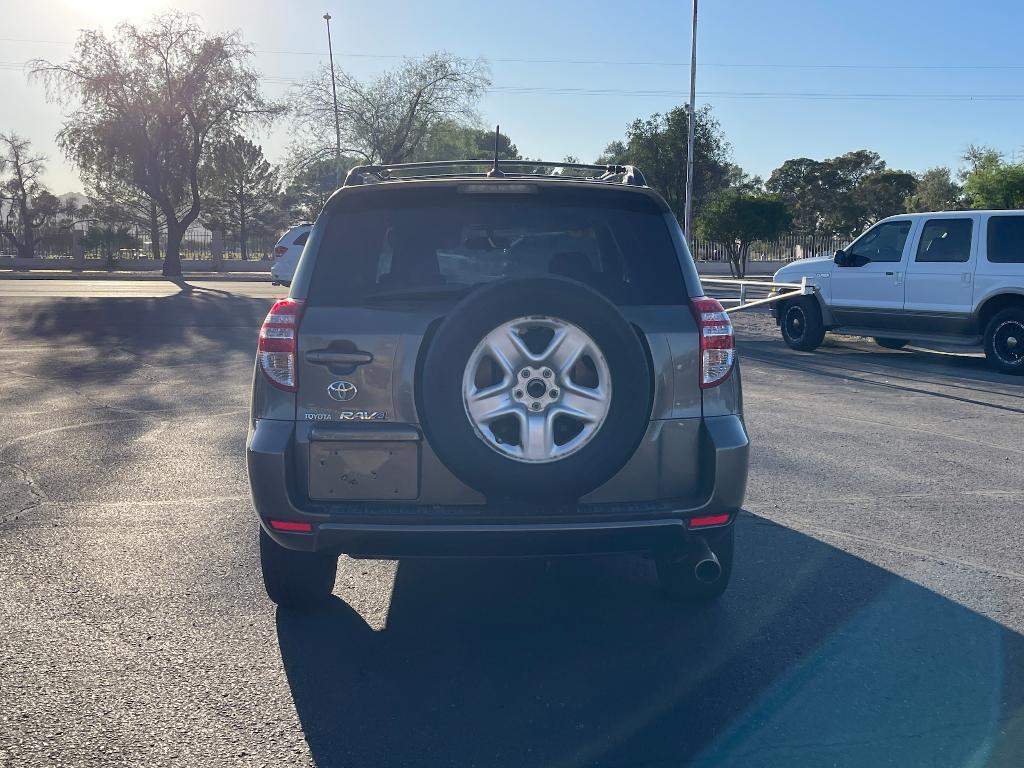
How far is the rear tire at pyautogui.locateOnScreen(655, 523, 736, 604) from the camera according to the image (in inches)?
174

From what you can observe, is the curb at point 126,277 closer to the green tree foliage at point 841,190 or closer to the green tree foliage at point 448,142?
the green tree foliage at point 448,142

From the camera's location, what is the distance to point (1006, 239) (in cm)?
1317

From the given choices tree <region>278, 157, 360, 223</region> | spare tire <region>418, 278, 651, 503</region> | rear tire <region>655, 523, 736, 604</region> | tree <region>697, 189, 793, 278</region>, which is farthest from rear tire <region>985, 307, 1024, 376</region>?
tree <region>278, 157, 360, 223</region>

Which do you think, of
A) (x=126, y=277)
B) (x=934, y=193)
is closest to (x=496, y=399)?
(x=126, y=277)

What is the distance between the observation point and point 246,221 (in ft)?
273

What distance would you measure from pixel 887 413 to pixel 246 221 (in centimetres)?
7873

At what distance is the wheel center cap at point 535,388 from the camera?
360 cm

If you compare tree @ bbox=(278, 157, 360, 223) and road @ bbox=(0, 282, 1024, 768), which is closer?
road @ bbox=(0, 282, 1024, 768)

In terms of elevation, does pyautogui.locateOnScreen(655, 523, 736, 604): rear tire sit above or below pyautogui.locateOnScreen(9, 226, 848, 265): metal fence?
below

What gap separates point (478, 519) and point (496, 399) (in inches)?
17.1

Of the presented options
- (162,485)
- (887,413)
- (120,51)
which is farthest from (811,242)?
(162,485)

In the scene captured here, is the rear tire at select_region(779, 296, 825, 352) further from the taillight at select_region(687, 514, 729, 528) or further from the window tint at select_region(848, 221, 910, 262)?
the taillight at select_region(687, 514, 729, 528)

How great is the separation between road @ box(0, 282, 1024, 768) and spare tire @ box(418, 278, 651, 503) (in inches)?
31.3

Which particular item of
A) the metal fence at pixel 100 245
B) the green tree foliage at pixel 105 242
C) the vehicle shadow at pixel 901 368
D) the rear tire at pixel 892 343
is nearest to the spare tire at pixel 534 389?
the vehicle shadow at pixel 901 368
